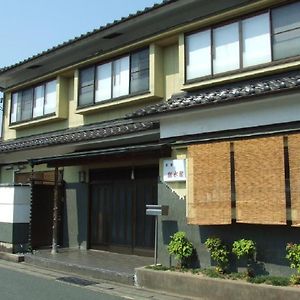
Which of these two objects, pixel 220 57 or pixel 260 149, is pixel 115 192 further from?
pixel 260 149

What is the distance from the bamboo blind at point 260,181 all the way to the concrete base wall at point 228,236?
0.98ft

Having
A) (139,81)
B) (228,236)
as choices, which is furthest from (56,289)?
(139,81)

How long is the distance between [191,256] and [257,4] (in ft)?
21.7

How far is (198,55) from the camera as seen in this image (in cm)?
1297

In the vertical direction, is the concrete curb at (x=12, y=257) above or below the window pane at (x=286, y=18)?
below

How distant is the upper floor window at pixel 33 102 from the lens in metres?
18.7

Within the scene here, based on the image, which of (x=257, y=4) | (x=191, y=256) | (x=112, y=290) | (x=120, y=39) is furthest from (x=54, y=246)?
(x=257, y=4)

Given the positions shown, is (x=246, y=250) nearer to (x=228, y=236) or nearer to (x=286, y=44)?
(x=228, y=236)

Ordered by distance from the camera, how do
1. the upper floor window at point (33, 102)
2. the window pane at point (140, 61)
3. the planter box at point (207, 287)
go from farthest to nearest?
the upper floor window at point (33, 102), the window pane at point (140, 61), the planter box at point (207, 287)

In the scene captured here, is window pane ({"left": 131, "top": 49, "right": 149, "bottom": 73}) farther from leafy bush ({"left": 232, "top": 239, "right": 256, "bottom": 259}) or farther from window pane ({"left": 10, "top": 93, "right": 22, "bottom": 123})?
window pane ({"left": 10, "top": 93, "right": 22, "bottom": 123})

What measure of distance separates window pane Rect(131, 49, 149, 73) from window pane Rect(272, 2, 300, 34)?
4725mm

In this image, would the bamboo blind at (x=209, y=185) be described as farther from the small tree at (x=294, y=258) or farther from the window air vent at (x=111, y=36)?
the window air vent at (x=111, y=36)

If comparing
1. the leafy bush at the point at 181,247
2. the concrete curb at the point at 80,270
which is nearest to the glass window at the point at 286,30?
the leafy bush at the point at 181,247

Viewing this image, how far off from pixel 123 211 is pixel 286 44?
292 inches
